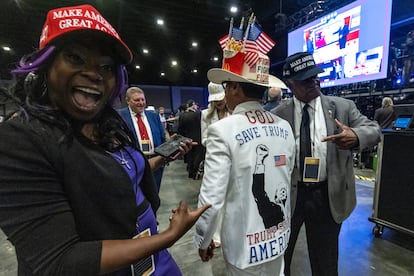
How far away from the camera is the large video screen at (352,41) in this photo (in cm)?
406

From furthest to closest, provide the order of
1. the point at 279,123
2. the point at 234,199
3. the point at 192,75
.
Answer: the point at 192,75, the point at 279,123, the point at 234,199

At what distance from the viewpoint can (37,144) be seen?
532 millimetres

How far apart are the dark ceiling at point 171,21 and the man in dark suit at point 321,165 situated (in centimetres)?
478

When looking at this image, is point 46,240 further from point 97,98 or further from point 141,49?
point 141,49

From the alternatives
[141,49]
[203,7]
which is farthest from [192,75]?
[203,7]

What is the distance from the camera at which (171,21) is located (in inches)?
327

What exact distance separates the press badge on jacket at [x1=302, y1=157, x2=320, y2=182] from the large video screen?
11.9ft

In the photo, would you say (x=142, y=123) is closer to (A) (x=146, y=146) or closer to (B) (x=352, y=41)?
(A) (x=146, y=146)

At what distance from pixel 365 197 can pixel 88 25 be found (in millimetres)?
4378

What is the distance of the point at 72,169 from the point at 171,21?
29.4 ft

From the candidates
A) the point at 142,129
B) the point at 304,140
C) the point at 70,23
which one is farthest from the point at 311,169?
the point at 142,129

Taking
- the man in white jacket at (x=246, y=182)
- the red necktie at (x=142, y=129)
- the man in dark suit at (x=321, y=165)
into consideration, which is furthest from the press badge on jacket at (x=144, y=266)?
the red necktie at (x=142, y=129)

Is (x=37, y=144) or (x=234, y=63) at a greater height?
A: (x=234, y=63)

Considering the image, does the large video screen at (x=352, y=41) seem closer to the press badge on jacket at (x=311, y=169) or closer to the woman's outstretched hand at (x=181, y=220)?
the press badge on jacket at (x=311, y=169)
